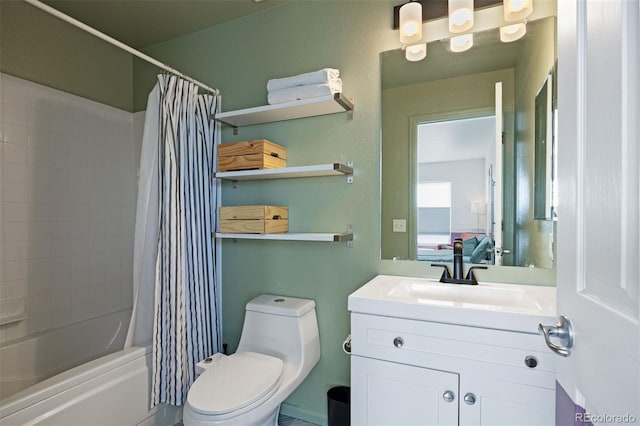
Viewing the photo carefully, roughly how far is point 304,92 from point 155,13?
1216 mm

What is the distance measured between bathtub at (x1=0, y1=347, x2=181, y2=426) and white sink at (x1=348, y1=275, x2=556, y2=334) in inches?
46.7

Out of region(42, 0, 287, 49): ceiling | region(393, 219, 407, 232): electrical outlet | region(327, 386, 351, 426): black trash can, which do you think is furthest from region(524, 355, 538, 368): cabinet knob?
region(42, 0, 287, 49): ceiling

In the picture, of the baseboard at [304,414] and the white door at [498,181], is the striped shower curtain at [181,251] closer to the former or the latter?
the baseboard at [304,414]

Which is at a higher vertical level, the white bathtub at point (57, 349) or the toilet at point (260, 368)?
the toilet at point (260, 368)

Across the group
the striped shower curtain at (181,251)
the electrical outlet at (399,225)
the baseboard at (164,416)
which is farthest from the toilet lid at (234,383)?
the electrical outlet at (399,225)

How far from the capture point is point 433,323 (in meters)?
1.15

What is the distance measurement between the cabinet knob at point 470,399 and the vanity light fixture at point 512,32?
151 cm

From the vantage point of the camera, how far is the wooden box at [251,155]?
1.76 metres

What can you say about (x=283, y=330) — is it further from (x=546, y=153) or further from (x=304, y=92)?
(x=546, y=153)

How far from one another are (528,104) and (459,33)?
470 millimetres

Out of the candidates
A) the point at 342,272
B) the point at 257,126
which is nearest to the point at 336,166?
the point at 342,272

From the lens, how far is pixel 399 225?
168 cm

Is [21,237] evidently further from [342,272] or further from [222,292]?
[342,272]

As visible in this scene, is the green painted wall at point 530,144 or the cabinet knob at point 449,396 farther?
the green painted wall at point 530,144
